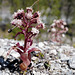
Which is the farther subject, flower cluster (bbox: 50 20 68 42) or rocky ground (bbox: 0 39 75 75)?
flower cluster (bbox: 50 20 68 42)

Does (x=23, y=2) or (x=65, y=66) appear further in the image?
(x=23, y=2)

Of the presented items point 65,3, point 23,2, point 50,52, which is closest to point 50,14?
point 23,2

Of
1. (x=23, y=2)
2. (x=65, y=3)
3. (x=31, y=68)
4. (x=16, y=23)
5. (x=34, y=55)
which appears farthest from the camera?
(x=65, y=3)

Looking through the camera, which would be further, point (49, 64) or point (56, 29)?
point (56, 29)

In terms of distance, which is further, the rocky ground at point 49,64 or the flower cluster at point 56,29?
the flower cluster at point 56,29

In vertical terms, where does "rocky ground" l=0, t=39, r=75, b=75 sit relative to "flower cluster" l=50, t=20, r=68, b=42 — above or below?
below

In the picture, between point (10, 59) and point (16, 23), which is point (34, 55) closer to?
point (10, 59)

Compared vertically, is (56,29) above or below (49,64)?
above

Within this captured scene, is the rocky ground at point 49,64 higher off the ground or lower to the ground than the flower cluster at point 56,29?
lower
